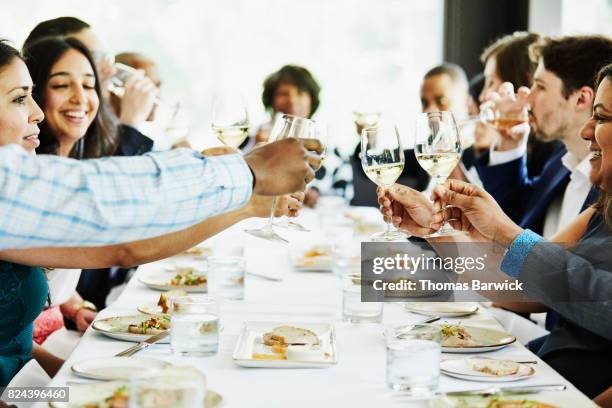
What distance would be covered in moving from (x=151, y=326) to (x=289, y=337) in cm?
30

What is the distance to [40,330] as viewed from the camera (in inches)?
98.7

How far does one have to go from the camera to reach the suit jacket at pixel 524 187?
120 inches

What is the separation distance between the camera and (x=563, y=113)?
2766mm

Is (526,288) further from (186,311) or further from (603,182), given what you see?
(186,311)

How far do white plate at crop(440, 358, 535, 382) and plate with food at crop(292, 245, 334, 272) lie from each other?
1164 mm

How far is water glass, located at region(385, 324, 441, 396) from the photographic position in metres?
1.36

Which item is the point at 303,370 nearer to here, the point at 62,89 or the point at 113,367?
the point at 113,367

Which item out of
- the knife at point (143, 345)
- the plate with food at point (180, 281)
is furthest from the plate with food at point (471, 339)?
the plate with food at point (180, 281)

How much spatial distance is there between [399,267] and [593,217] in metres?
0.58

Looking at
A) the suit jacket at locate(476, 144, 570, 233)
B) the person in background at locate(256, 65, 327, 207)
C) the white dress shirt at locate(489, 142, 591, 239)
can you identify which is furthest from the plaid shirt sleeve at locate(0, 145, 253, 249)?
the person in background at locate(256, 65, 327, 207)

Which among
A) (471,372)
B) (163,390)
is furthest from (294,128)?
(163,390)

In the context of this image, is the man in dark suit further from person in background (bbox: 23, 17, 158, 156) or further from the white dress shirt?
person in background (bbox: 23, 17, 158, 156)

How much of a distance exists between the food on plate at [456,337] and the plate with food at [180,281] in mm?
775

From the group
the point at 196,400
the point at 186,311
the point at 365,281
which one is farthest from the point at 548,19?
the point at 196,400
